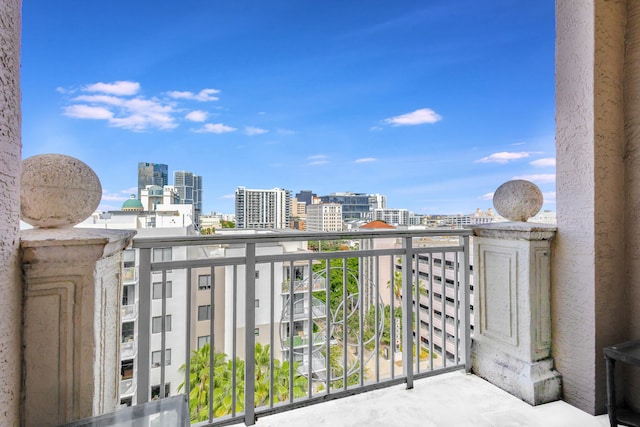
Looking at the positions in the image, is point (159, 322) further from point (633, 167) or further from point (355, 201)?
point (633, 167)

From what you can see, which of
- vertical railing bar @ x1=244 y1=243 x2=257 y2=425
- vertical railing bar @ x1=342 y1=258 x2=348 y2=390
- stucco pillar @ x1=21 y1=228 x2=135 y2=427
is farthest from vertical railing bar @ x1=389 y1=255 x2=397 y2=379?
stucco pillar @ x1=21 y1=228 x2=135 y2=427

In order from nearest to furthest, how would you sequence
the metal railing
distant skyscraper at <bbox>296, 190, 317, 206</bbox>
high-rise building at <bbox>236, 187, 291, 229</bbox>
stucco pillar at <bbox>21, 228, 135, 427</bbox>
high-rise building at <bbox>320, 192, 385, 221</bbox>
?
stucco pillar at <bbox>21, 228, 135, 427</bbox>
the metal railing
high-rise building at <bbox>236, 187, 291, 229</bbox>
high-rise building at <bbox>320, 192, 385, 221</bbox>
distant skyscraper at <bbox>296, 190, 317, 206</bbox>

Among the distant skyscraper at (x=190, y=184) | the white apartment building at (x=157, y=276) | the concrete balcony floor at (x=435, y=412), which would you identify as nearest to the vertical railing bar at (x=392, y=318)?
the concrete balcony floor at (x=435, y=412)

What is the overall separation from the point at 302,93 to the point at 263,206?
981 centimetres

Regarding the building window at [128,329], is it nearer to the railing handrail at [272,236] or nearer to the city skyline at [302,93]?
the city skyline at [302,93]

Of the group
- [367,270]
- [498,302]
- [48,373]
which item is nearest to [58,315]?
[48,373]

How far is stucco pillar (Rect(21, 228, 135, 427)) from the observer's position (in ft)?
3.08

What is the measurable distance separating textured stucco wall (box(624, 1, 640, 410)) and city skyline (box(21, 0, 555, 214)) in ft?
1.15

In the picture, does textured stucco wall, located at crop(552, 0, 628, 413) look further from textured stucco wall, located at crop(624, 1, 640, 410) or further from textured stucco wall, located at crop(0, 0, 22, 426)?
textured stucco wall, located at crop(0, 0, 22, 426)

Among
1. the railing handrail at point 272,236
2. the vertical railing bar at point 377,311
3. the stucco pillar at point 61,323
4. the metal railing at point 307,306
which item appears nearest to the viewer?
the stucco pillar at point 61,323

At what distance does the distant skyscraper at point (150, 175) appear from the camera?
478 cm

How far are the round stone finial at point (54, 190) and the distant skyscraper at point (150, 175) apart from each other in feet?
11.7

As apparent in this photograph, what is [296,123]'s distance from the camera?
16.0 meters

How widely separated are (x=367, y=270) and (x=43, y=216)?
1664 mm
